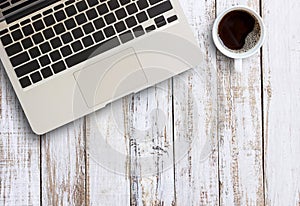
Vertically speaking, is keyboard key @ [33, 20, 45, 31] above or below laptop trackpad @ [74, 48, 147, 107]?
above

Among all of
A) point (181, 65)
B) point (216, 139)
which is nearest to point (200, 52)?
point (181, 65)

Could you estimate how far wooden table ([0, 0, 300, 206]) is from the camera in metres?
1.17

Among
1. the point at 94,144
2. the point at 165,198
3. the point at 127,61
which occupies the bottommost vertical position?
the point at 165,198

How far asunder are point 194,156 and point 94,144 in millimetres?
161

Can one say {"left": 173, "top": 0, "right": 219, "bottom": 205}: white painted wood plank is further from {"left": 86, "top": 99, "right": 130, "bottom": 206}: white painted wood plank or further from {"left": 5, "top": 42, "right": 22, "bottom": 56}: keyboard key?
{"left": 5, "top": 42, "right": 22, "bottom": 56}: keyboard key

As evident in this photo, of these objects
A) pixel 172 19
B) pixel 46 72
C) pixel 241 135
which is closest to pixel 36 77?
pixel 46 72

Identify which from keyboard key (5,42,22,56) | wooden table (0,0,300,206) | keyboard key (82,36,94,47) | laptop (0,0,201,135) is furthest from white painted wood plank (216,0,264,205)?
keyboard key (5,42,22,56)

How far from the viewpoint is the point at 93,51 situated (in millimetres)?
1125

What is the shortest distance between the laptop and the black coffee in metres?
0.06

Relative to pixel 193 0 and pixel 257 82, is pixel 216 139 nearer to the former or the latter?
pixel 257 82

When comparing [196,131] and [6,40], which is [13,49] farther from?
[196,131]

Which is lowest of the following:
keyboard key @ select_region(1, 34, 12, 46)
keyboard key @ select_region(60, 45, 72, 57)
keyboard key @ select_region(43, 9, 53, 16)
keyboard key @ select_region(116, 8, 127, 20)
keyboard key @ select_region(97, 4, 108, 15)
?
keyboard key @ select_region(60, 45, 72, 57)

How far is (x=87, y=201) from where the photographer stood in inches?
46.0

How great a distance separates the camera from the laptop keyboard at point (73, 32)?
1119 millimetres
